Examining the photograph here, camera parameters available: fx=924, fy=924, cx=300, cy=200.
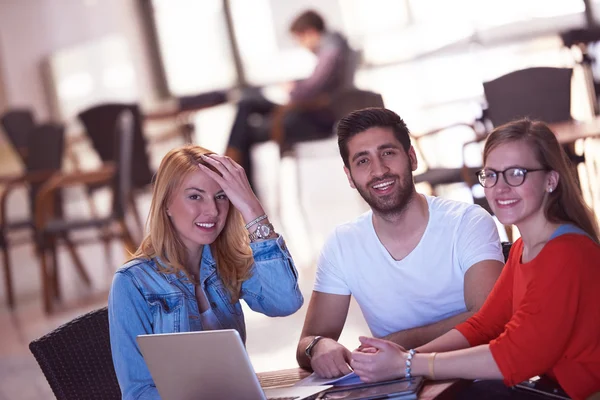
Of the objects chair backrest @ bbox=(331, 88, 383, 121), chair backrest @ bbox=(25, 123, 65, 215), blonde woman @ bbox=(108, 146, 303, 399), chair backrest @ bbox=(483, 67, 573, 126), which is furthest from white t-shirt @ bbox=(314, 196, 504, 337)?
chair backrest @ bbox=(25, 123, 65, 215)

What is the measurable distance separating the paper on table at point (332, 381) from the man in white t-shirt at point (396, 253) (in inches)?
8.5

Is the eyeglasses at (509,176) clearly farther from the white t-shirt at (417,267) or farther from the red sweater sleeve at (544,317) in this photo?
the white t-shirt at (417,267)

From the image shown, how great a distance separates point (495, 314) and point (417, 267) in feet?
1.18

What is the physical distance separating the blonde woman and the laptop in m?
0.24

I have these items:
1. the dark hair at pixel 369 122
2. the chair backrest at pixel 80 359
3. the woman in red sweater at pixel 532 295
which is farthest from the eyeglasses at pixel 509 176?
the chair backrest at pixel 80 359

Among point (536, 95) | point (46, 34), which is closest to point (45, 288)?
point (536, 95)

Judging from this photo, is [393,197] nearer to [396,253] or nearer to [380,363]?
[396,253]

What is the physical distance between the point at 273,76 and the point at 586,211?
29.6ft

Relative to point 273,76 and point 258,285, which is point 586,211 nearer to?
point 258,285

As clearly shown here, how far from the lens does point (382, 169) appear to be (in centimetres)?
228

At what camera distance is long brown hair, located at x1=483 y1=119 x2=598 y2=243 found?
180 centimetres

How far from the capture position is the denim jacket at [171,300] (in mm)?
1960

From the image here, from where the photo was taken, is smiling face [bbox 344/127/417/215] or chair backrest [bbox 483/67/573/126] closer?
smiling face [bbox 344/127/417/215]

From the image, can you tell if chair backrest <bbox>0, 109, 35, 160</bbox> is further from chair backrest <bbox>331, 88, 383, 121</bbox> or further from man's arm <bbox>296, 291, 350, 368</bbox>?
man's arm <bbox>296, 291, 350, 368</bbox>
